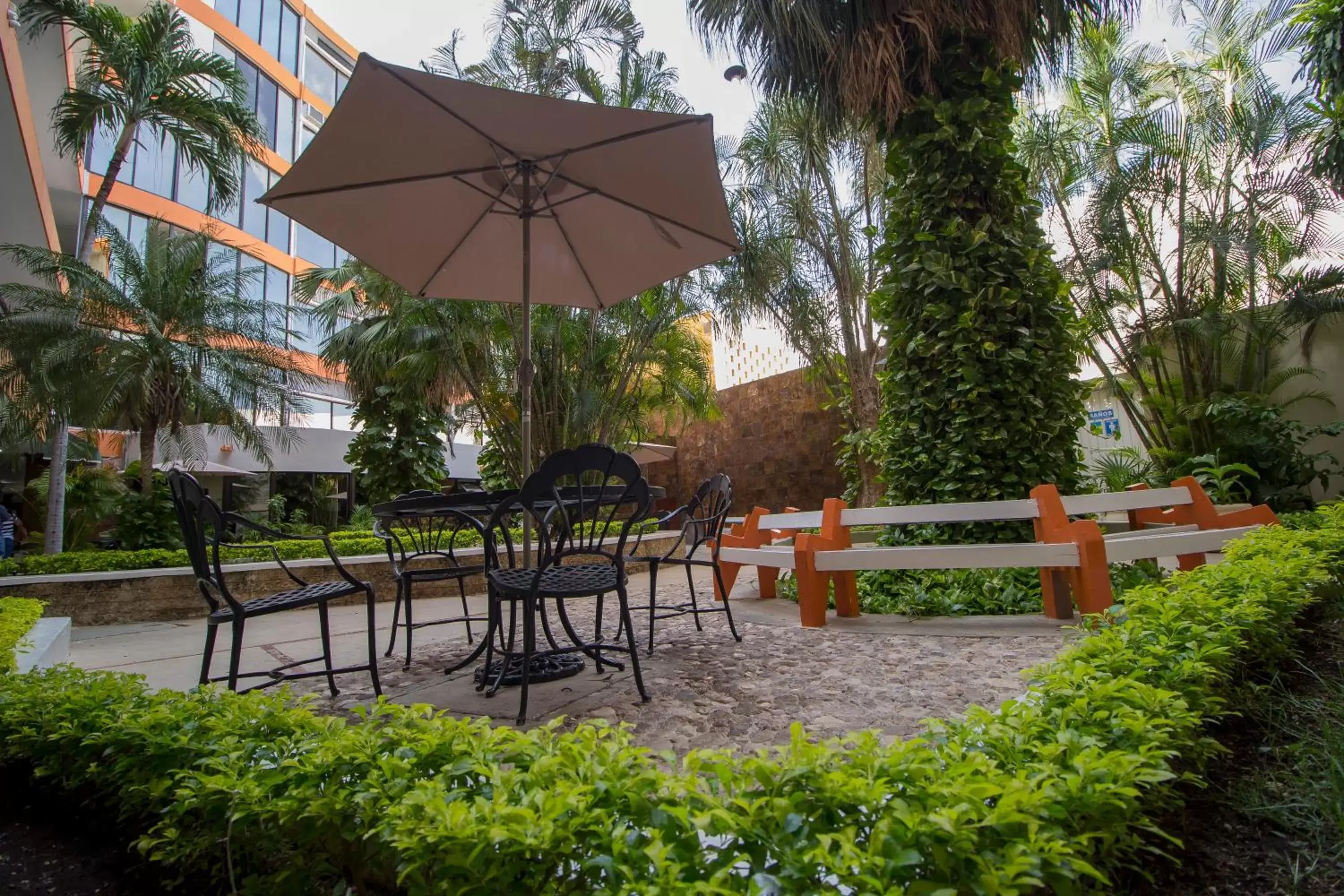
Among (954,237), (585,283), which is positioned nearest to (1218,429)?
Result: (954,237)

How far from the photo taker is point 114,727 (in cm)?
140

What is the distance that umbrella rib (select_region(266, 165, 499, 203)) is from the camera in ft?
9.03

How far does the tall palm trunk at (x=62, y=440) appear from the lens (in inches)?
321

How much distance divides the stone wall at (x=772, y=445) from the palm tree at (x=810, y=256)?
1373mm

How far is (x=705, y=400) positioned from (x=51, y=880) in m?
10.6

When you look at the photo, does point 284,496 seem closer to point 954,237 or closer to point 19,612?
point 19,612

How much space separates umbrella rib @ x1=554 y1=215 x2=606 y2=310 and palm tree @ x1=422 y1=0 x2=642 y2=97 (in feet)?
20.9

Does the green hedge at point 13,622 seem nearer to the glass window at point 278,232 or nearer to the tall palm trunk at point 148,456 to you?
the tall palm trunk at point 148,456

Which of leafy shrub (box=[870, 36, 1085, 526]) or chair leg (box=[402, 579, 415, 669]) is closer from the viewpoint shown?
chair leg (box=[402, 579, 415, 669])

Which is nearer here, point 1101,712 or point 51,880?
point 1101,712

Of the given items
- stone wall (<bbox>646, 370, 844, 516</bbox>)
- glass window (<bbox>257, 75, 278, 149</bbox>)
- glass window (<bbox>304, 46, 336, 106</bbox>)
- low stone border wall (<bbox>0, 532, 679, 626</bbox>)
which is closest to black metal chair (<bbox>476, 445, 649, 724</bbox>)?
low stone border wall (<bbox>0, 532, 679, 626</bbox>)

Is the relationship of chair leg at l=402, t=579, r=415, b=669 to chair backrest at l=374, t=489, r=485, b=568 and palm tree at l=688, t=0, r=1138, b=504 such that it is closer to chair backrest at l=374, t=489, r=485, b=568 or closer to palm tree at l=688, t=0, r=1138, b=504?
chair backrest at l=374, t=489, r=485, b=568

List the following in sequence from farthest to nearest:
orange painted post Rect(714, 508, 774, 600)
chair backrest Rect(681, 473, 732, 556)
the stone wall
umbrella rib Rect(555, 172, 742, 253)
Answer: the stone wall, orange painted post Rect(714, 508, 774, 600), chair backrest Rect(681, 473, 732, 556), umbrella rib Rect(555, 172, 742, 253)

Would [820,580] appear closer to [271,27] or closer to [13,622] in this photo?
[13,622]
